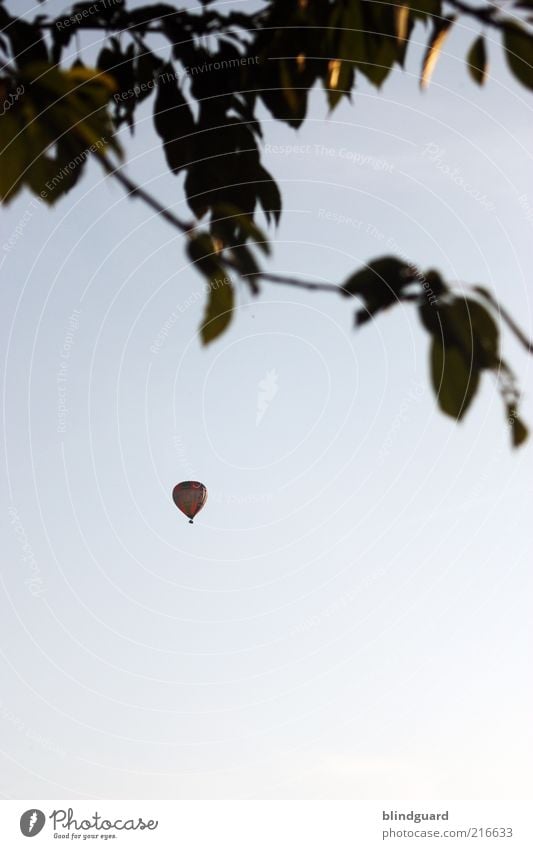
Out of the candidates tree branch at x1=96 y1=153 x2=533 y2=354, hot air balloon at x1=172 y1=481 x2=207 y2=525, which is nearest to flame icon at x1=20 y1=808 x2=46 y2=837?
tree branch at x1=96 y1=153 x2=533 y2=354

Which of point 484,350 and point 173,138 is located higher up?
point 173,138

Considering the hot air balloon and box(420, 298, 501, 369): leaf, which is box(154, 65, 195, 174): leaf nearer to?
box(420, 298, 501, 369): leaf

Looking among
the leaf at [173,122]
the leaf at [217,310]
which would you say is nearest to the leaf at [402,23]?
the leaf at [173,122]

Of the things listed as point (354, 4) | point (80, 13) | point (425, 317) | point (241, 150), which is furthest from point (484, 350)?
point (80, 13)

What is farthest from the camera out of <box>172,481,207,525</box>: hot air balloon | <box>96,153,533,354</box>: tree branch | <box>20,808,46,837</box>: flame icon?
<box>172,481,207,525</box>: hot air balloon

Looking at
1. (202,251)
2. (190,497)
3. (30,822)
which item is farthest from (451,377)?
(190,497)

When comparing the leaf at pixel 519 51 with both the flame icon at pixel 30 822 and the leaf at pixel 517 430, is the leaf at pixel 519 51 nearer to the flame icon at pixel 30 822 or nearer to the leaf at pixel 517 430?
the leaf at pixel 517 430

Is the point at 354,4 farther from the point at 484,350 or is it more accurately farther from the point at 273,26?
the point at 484,350
